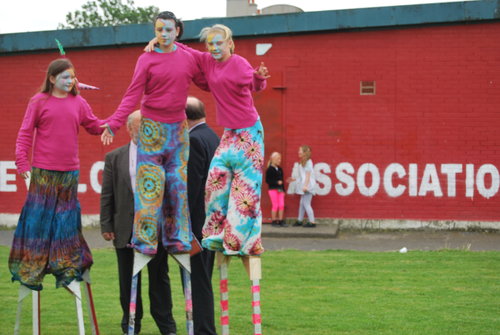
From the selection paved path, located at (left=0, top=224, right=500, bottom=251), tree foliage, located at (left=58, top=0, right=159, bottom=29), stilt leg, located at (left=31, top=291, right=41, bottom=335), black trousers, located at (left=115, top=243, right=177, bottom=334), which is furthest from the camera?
tree foliage, located at (left=58, top=0, right=159, bottom=29)

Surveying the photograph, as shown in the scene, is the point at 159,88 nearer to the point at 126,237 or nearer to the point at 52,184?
the point at 52,184

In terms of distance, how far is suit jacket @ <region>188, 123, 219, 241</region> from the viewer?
279 inches

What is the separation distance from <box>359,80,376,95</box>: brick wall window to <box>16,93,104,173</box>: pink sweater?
10.8 m

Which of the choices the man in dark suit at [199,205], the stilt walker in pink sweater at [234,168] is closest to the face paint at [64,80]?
the stilt walker in pink sweater at [234,168]

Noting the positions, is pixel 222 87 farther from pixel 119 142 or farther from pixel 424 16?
pixel 119 142

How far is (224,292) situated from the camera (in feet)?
19.1

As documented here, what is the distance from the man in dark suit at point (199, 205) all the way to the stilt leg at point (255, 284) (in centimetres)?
127

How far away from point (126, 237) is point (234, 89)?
2.60 meters

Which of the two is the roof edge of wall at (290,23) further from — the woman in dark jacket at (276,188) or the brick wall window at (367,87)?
the woman in dark jacket at (276,188)

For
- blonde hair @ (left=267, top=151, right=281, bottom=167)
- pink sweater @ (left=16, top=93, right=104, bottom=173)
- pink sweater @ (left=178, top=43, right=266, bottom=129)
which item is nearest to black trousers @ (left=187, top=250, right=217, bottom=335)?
pink sweater @ (left=16, top=93, right=104, bottom=173)

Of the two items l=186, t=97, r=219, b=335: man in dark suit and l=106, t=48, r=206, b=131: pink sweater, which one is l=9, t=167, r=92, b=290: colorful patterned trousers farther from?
l=186, t=97, r=219, b=335: man in dark suit

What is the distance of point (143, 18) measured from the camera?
6016 cm

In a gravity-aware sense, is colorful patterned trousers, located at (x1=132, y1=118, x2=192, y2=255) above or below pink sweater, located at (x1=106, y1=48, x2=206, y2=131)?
below

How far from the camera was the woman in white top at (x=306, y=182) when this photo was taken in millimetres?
16250
